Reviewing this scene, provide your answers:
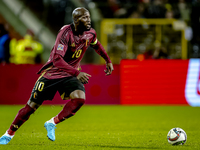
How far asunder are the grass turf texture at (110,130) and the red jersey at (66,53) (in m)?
1.02

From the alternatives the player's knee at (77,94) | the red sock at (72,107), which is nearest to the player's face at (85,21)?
the player's knee at (77,94)

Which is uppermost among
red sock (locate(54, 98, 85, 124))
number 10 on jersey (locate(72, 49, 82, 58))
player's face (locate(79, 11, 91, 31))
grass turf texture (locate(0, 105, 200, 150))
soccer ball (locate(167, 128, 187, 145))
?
player's face (locate(79, 11, 91, 31))

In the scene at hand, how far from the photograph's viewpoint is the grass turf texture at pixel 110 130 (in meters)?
5.76

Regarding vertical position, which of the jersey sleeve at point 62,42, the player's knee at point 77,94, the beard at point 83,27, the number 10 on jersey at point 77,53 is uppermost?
the beard at point 83,27

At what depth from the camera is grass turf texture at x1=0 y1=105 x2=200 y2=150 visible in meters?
5.76

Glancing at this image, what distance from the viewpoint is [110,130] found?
7.59 meters

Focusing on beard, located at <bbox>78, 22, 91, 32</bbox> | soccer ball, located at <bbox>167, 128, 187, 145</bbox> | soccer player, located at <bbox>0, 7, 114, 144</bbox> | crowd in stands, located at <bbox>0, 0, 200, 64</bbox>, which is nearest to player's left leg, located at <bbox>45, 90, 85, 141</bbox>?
soccer player, located at <bbox>0, 7, 114, 144</bbox>

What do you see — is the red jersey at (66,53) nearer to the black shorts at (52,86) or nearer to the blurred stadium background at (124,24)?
the black shorts at (52,86)

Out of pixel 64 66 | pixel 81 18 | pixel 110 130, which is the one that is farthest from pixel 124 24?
pixel 64 66

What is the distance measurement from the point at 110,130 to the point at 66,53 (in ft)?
7.42

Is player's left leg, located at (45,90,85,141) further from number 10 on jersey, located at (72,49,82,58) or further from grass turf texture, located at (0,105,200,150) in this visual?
number 10 on jersey, located at (72,49,82,58)

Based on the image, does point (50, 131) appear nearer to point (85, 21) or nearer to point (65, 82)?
point (65, 82)

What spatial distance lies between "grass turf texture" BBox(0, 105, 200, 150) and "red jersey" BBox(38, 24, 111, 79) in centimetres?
102

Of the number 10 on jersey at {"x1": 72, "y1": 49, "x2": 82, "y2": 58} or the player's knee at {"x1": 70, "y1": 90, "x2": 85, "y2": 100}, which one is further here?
the number 10 on jersey at {"x1": 72, "y1": 49, "x2": 82, "y2": 58}
